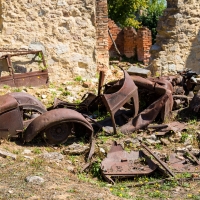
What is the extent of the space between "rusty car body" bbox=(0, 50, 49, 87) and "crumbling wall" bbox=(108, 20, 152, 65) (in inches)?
296

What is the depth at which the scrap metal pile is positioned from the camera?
19.0 ft

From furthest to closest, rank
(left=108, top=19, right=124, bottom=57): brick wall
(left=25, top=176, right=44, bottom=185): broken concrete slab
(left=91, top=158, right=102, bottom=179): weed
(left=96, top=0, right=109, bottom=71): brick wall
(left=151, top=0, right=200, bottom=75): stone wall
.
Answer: (left=108, top=19, right=124, bottom=57): brick wall
(left=96, top=0, right=109, bottom=71): brick wall
(left=151, top=0, right=200, bottom=75): stone wall
(left=91, top=158, right=102, bottom=179): weed
(left=25, top=176, right=44, bottom=185): broken concrete slab

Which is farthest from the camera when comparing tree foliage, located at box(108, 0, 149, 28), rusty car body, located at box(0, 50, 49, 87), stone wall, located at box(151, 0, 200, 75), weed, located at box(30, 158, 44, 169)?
tree foliage, located at box(108, 0, 149, 28)

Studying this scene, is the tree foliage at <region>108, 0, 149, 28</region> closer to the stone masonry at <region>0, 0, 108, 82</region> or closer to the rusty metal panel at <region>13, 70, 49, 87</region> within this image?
the stone masonry at <region>0, 0, 108, 82</region>

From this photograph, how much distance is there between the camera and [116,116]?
7.22 m

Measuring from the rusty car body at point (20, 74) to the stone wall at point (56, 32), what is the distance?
0.71ft

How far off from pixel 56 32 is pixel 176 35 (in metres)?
2.93

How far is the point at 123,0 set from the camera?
21.2m

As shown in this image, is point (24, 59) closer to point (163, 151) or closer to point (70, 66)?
point (70, 66)

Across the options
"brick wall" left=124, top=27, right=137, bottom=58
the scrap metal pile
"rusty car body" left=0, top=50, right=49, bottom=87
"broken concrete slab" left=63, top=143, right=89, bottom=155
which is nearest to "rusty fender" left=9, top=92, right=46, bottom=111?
the scrap metal pile

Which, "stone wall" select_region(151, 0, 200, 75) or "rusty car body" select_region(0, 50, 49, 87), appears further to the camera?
"stone wall" select_region(151, 0, 200, 75)

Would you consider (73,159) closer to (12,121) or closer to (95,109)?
(12,121)

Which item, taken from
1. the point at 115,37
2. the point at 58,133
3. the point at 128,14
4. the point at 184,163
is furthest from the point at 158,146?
the point at 128,14

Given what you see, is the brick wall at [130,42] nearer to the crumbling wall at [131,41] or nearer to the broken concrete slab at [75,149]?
the crumbling wall at [131,41]
